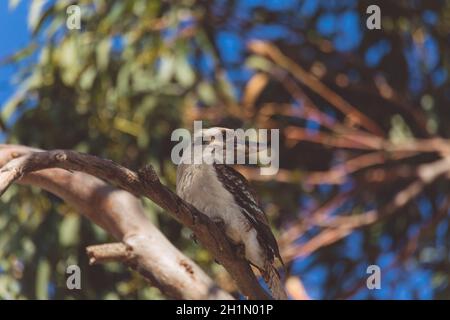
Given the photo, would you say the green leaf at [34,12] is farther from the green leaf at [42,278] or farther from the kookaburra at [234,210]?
the kookaburra at [234,210]

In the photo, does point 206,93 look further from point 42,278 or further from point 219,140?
point 219,140

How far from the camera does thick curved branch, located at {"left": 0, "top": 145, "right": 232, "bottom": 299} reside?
3.65 metres

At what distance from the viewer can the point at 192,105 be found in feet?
18.0

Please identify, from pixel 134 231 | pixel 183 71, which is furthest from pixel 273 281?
pixel 183 71

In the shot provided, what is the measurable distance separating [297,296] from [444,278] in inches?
50.2

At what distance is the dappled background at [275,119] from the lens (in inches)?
189

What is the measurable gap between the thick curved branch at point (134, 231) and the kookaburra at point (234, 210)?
36 cm

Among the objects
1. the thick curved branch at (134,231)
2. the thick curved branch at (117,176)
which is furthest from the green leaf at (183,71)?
the thick curved branch at (117,176)

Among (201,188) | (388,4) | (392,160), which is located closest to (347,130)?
(392,160)

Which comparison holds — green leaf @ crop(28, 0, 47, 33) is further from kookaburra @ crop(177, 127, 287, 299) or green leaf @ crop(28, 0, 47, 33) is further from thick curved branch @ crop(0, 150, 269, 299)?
Result: thick curved branch @ crop(0, 150, 269, 299)

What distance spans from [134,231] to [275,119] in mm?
2425

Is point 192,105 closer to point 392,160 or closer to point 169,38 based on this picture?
point 169,38

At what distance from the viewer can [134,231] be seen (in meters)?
3.77

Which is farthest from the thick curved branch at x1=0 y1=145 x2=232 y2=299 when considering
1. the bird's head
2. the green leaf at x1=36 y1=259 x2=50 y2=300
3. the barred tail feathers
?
the green leaf at x1=36 y1=259 x2=50 y2=300
